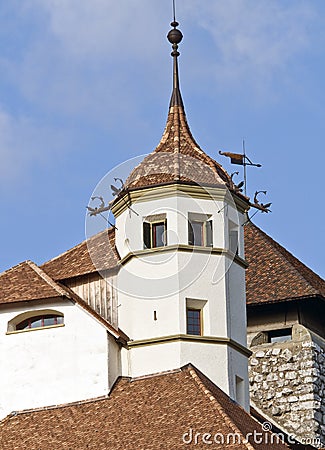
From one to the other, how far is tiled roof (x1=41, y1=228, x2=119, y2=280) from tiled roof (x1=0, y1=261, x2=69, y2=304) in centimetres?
48

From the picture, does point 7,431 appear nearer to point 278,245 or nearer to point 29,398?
point 29,398

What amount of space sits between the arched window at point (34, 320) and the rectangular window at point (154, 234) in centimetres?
294

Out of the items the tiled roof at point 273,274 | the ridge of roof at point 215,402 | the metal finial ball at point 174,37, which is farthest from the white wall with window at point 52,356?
the metal finial ball at point 174,37

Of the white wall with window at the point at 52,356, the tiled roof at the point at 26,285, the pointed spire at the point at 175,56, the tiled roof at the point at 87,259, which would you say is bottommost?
the white wall with window at the point at 52,356

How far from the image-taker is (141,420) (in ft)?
128

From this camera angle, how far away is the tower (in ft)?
138

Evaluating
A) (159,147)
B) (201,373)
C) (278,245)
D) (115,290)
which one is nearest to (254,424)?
(201,373)

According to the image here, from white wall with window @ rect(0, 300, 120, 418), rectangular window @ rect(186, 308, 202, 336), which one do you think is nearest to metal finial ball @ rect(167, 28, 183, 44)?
rectangular window @ rect(186, 308, 202, 336)

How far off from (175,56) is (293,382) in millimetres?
9904

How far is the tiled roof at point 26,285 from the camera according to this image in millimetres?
42656

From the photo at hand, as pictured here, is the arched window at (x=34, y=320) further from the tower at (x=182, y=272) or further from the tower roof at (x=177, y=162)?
the tower roof at (x=177, y=162)

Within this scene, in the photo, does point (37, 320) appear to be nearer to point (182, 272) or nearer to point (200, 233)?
point (182, 272)

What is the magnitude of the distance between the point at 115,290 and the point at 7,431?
16.0ft

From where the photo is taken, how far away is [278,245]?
172 ft
